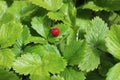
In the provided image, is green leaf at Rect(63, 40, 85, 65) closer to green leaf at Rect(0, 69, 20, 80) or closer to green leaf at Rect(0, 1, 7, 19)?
green leaf at Rect(0, 69, 20, 80)

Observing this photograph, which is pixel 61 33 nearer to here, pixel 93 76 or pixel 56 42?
pixel 56 42

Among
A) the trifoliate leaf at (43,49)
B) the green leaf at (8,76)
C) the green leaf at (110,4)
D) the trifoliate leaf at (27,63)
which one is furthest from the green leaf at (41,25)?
the green leaf at (110,4)

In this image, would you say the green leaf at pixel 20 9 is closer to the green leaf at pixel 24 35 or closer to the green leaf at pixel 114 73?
the green leaf at pixel 24 35

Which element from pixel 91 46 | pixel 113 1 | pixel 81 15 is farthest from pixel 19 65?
pixel 113 1

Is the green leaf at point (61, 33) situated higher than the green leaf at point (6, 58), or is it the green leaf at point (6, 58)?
the green leaf at point (61, 33)

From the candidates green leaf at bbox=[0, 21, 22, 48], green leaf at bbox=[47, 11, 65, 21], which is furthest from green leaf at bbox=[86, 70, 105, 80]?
green leaf at bbox=[0, 21, 22, 48]

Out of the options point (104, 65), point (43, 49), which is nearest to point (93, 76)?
point (104, 65)
